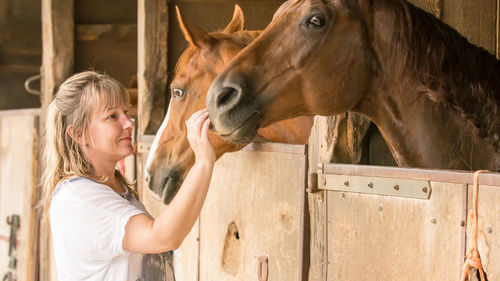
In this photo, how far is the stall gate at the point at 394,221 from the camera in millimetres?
1410

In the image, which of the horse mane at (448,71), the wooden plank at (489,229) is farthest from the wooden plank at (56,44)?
the wooden plank at (489,229)

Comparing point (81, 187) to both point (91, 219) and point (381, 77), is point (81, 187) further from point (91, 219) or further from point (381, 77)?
point (381, 77)

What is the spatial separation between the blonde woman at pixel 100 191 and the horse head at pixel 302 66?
Result: 0.29 m

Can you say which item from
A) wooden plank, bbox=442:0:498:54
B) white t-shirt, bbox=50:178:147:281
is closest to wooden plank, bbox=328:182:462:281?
white t-shirt, bbox=50:178:147:281

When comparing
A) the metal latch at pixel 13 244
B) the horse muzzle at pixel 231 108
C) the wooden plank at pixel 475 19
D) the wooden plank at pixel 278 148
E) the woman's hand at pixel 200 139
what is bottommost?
the metal latch at pixel 13 244

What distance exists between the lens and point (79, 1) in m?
4.59

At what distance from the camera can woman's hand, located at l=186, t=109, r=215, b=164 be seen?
1437mm

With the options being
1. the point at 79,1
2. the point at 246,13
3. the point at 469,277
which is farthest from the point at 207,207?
the point at 79,1

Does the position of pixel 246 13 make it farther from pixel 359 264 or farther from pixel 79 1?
pixel 359 264

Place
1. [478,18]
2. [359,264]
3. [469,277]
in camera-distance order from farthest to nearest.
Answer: [478,18], [359,264], [469,277]

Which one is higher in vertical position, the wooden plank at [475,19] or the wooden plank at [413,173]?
the wooden plank at [475,19]

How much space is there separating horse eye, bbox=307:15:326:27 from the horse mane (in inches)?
9.8

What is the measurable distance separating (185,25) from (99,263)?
1.45m

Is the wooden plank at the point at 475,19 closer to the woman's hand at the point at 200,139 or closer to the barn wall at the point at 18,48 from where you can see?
the woman's hand at the point at 200,139
